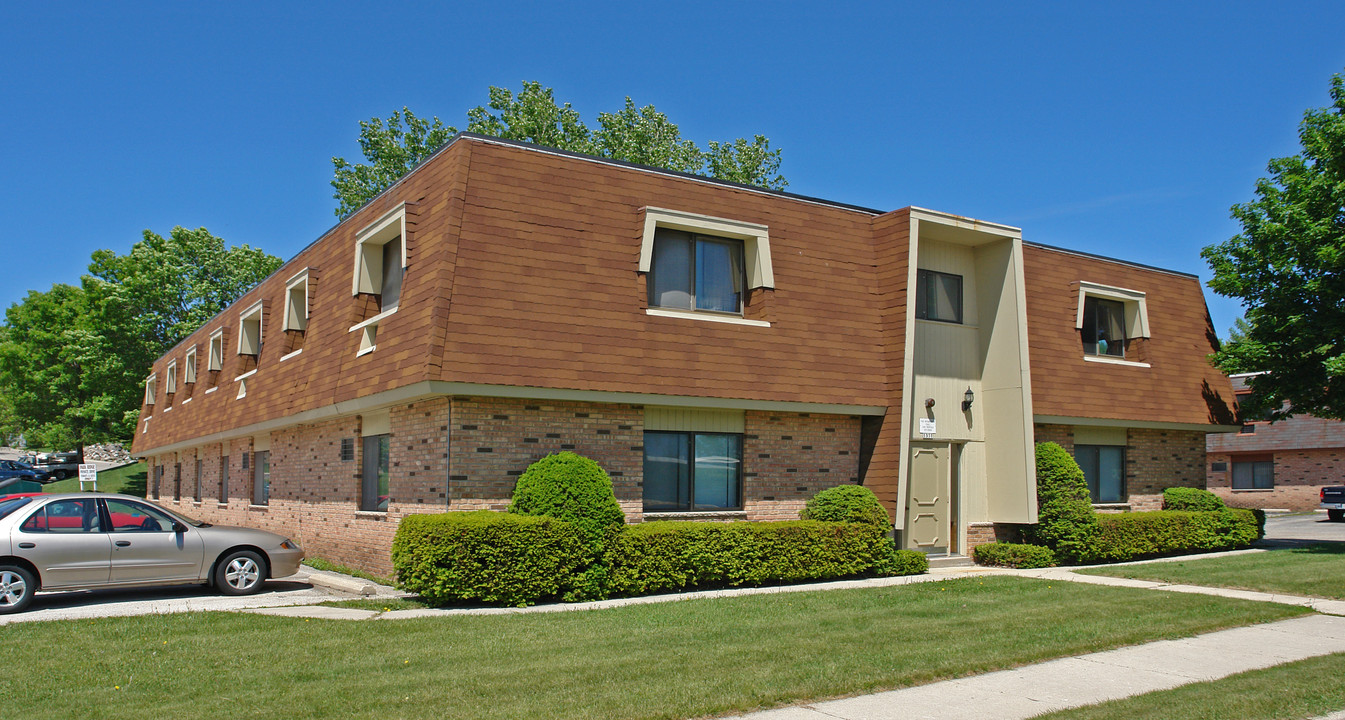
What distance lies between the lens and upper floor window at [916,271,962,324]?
18031mm

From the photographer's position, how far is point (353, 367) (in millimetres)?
15375

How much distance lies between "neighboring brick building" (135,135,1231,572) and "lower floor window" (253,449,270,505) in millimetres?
609

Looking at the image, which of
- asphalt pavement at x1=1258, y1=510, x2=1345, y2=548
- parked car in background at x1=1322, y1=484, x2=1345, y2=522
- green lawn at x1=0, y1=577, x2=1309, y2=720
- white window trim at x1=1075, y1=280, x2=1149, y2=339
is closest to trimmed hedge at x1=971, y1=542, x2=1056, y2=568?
green lawn at x1=0, y1=577, x2=1309, y2=720

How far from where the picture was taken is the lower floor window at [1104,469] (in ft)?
65.1

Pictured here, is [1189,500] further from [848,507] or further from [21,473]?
[21,473]

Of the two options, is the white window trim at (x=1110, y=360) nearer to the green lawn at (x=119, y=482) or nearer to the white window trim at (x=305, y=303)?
the white window trim at (x=305, y=303)

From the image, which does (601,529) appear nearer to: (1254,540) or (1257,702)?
(1257,702)

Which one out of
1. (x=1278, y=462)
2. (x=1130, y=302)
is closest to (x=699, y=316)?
(x=1130, y=302)

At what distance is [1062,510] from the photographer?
17484 millimetres

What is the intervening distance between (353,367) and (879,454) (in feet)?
28.7

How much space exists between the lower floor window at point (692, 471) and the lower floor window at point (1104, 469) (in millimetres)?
8453

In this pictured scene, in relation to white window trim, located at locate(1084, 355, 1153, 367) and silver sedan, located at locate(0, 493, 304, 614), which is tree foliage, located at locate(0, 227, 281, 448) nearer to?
silver sedan, located at locate(0, 493, 304, 614)

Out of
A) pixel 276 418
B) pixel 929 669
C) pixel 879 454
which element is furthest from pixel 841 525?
pixel 276 418

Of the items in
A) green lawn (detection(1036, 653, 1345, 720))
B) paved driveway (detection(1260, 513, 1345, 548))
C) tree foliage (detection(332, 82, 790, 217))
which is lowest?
paved driveway (detection(1260, 513, 1345, 548))
